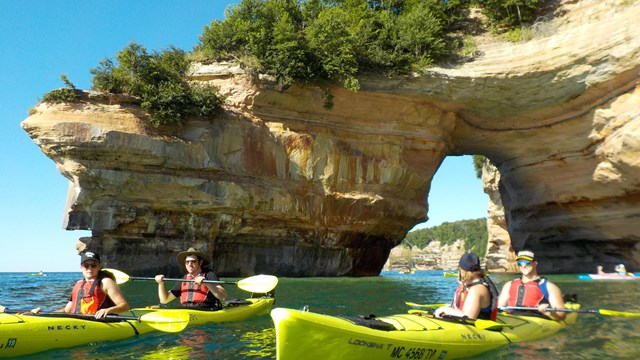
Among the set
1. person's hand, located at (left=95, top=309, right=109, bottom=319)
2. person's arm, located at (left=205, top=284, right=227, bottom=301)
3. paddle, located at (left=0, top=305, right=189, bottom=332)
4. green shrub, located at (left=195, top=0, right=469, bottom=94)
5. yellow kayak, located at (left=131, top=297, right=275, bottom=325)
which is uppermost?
green shrub, located at (left=195, top=0, right=469, bottom=94)

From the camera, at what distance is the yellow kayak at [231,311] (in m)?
8.38

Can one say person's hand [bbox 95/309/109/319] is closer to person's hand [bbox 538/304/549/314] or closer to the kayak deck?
the kayak deck

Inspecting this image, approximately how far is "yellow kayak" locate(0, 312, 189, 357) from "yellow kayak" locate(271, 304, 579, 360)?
2837 millimetres


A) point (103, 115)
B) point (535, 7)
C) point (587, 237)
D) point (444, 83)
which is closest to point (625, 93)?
point (535, 7)

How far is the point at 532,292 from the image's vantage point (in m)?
8.13

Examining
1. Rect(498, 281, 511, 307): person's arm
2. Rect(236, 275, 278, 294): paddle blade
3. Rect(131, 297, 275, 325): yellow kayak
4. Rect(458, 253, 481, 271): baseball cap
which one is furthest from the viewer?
Rect(236, 275, 278, 294): paddle blade

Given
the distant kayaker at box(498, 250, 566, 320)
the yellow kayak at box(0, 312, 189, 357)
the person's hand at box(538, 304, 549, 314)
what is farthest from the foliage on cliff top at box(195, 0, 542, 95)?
the yellow kayak at box(0, 312, 189, 357)

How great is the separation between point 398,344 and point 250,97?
18807mm

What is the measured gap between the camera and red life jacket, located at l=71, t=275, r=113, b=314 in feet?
23.8

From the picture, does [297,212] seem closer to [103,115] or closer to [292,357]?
[103,115]

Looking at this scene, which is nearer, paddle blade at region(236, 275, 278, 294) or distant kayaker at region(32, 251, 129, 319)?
distant kayaker at region(32, 251, 129, 319)

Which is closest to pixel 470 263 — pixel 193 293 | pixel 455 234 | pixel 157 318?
pixel 157 318

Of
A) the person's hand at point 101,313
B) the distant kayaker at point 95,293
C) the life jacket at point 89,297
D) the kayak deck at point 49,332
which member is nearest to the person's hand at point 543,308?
the kayak deck at point 49,332

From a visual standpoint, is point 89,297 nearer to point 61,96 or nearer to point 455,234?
point 61,96
